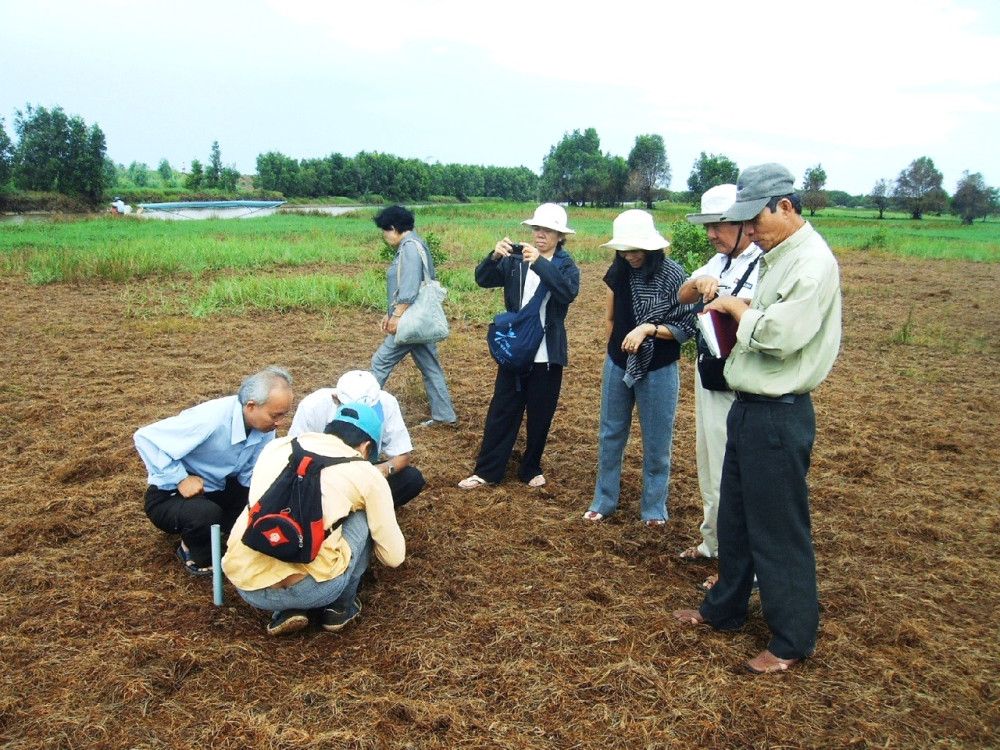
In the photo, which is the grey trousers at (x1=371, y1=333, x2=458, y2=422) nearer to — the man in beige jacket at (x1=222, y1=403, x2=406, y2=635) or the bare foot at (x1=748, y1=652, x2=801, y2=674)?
the man in beige jacket at (x1=222, y1=403, x2=406, y2=635)

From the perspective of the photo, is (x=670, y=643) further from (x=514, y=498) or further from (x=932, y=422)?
(x=932, y=422)

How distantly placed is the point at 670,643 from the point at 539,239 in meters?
2.19

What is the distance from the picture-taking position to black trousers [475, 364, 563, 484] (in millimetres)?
4035

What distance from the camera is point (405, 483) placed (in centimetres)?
335

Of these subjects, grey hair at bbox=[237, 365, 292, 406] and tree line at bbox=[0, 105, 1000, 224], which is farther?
tree line at bbox=[0, 105, 1000, 224]

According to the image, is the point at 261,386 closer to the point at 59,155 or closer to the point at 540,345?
the point at 540,345

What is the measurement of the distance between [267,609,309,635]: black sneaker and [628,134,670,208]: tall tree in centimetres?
5401

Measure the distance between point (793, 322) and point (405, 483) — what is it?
194 centimetres

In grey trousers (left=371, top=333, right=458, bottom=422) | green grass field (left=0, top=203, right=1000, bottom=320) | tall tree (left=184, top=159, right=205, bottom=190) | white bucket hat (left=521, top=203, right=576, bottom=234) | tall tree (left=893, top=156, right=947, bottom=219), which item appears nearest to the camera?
white bucket hat (left=521, top=203, right=576, bottom=234)

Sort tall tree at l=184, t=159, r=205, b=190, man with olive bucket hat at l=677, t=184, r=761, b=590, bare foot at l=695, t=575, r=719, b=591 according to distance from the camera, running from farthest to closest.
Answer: tall tree at l=184, t=159, r=205, b=190, bare foot at l=695, t=575, r=719, b=591, man with olive bucket hat at l=677, t=184, r=761, b=590

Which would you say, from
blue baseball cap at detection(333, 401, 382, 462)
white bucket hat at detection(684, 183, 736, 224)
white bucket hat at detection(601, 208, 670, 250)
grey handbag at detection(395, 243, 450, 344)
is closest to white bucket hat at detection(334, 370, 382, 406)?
blue baseball cap at detection(333, 401, 382, 462)

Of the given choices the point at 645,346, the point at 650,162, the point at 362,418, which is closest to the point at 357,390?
the point at 362,418

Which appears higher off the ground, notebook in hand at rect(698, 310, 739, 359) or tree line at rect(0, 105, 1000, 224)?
tree line at rect(0, 105, 1000, 224)

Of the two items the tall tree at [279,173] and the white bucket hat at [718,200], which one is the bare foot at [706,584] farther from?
the tall tree at [279,173]
